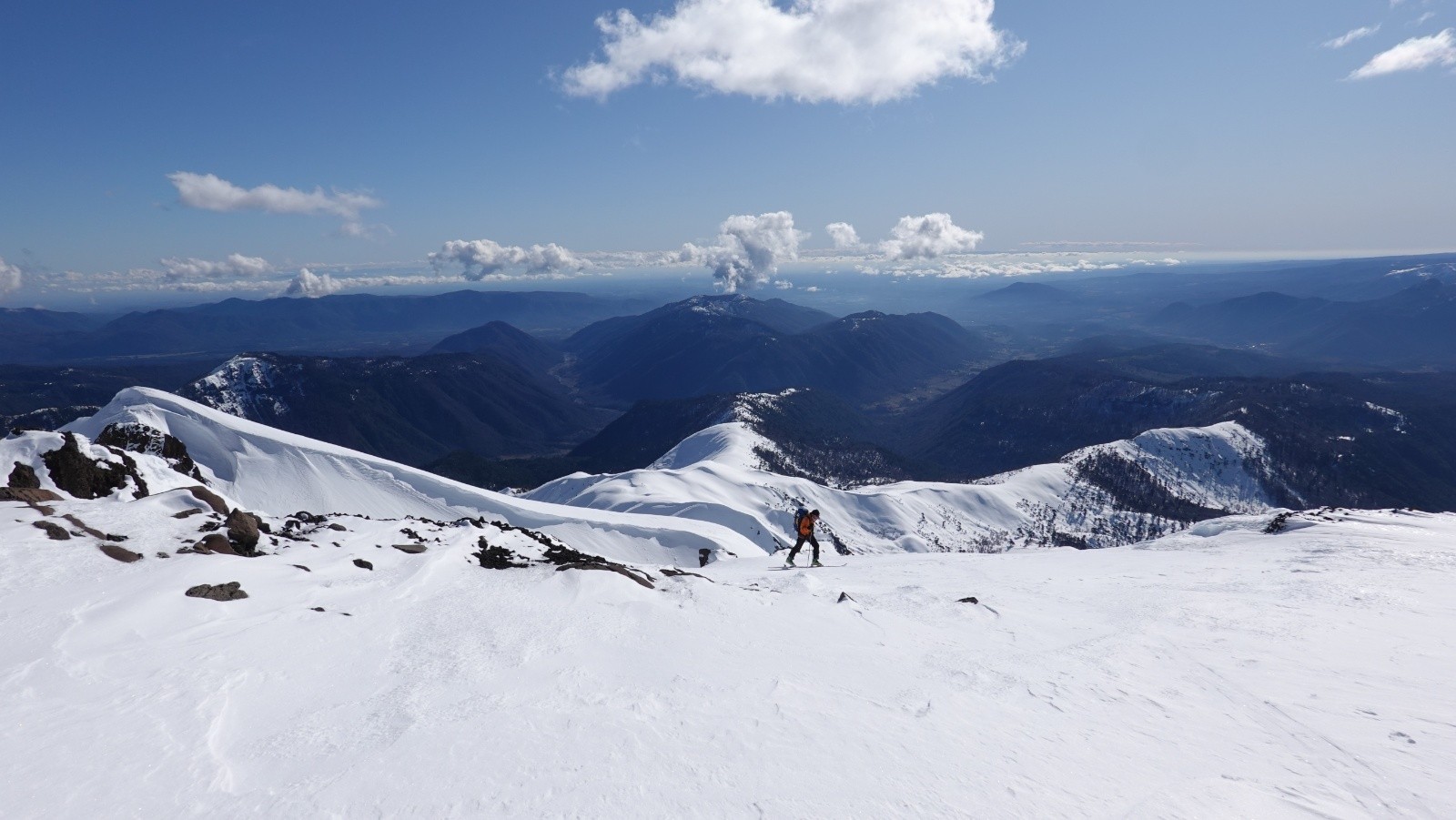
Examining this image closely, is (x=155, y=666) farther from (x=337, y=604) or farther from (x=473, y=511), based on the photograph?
(x=473, y=511)

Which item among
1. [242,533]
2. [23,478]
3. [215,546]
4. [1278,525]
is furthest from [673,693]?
[1278,525]

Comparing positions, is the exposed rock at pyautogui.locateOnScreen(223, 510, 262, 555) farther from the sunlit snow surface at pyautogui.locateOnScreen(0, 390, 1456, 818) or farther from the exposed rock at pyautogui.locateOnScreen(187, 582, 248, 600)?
the exposed rock at pyautogui.locateOnScreen(187, 582, 248, 600)

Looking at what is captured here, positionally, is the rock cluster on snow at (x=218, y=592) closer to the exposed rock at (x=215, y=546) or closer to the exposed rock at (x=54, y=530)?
the exposed rock at (x=215, y=546)

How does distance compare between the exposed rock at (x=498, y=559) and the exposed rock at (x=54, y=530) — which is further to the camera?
the exposed rock at (x=498, y=559)

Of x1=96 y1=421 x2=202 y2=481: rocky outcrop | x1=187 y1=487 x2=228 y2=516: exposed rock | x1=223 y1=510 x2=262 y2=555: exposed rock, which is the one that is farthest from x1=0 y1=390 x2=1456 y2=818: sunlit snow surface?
x1=96 y1=421 x2=202 y2=481: rocky outcrop

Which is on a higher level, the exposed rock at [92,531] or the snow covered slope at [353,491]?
the exposed rock at [92,531]

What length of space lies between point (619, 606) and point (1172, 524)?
216 meters

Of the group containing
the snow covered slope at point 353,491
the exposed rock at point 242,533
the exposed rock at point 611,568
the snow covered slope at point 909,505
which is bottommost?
the snow covered slope at point 909,505

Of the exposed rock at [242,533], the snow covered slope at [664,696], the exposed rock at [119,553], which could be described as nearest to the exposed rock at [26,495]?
the snow covered slope at [664,696]

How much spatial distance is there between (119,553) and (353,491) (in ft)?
177

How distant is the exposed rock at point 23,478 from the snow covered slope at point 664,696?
9681 mm

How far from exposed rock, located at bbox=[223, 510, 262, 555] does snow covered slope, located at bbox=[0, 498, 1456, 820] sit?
1.17 m

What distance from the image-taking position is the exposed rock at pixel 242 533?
822 inches

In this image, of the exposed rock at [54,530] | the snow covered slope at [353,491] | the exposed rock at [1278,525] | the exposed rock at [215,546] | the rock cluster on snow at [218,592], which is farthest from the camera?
the snow covered slope at [353,491]
